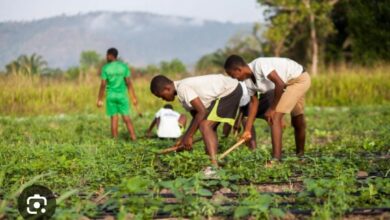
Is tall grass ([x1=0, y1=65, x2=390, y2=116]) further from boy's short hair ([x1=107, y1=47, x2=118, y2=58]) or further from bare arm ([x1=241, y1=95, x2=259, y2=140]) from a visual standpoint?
bare arm ([x1=241, y1=95, x2=259, y2=140])

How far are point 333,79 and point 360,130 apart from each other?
26.0ft

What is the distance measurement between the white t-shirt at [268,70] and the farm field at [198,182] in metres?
0.68

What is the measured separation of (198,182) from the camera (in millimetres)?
4090

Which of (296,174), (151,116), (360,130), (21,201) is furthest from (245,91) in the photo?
(151,116)

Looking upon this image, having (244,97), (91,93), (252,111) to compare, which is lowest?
(91,93)

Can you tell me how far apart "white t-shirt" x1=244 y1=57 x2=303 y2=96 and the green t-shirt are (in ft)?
11.7

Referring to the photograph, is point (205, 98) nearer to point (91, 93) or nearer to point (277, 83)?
point (277, 83)

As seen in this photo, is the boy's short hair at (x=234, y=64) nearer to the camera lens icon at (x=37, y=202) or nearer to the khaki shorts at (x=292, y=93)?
the khaki shorts at (x=292, y=93)

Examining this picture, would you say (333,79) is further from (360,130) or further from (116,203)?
(116,203)

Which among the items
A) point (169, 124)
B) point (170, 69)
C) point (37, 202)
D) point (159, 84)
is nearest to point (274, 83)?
point (159, 84)

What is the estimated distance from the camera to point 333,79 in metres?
17.9

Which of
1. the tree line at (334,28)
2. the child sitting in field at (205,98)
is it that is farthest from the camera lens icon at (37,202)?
the tree line at (334,28)

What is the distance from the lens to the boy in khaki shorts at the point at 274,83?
600 centimetres

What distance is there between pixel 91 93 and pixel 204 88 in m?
11.5
